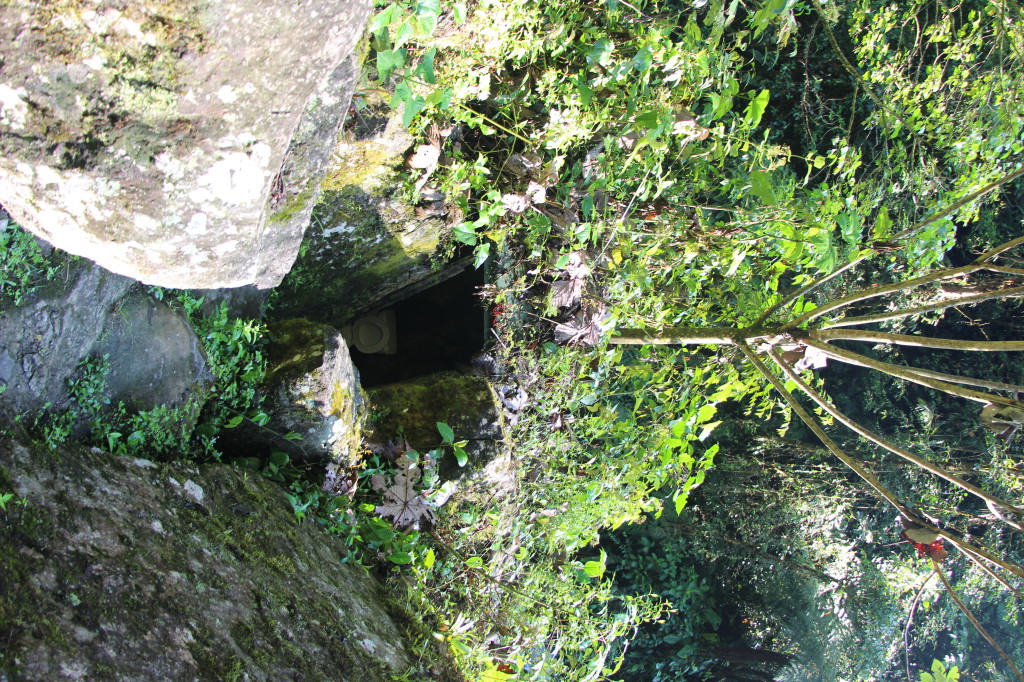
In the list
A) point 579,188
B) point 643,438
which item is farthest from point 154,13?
point 643,438

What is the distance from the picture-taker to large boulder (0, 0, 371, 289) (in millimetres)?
1212

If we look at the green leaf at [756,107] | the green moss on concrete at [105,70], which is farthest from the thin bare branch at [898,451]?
the green moss on concrete at [105,70]

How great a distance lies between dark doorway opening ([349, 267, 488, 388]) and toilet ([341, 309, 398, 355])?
0.09 ft

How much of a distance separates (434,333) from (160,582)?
90.3 inches

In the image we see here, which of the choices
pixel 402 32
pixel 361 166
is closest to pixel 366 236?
pixel 361 166

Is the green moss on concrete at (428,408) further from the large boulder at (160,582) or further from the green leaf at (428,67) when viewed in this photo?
the green leaf at (428,67)

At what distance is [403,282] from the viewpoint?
3152 mm

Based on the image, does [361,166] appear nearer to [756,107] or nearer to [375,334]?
[375,334]

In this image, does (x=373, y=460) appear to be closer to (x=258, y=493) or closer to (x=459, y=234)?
(x=258, y=493)

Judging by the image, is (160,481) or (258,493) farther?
(258,493)

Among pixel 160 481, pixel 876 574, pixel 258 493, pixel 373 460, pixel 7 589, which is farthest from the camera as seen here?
pixel 876 574

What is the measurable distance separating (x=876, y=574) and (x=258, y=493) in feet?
19.8

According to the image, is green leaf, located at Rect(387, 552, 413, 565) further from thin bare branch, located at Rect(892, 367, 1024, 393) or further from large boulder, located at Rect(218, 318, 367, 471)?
thin bare branch, located at Rect(892, 367, 1024, 393)

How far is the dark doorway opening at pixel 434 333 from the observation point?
343 centimetres
